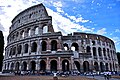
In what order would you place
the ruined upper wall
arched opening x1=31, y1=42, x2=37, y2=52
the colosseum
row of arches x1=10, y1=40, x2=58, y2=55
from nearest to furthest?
the colosseum, row of arches x1=10, y1=40, x2=58, y2=55, arched opening x1=31, y1=42, x2=37, y2=52, the ruined upper wall

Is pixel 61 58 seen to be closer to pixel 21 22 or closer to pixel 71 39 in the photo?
pixel 71 39

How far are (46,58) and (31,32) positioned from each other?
6.79 m

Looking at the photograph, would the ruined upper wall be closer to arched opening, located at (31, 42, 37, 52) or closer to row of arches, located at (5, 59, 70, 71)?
arched opening, located at (31, 42, 37, 52)

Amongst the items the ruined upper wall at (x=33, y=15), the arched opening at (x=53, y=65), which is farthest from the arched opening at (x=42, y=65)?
the ruined upper wall at (x=33, y=15)

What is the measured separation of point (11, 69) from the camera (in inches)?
1132

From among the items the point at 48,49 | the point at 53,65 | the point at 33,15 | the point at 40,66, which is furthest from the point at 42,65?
the point at 33,15

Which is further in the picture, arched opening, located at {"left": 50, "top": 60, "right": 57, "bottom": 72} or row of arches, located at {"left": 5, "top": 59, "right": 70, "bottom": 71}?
arched opening, located at {"left": 50, "top": 60, "right": 57, "bottom": 72}

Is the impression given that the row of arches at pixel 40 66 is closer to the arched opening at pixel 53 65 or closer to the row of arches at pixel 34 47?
the arched opening at pixel 53 65

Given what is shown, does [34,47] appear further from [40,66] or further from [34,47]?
[40,66]

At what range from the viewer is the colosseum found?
23766 millimetres

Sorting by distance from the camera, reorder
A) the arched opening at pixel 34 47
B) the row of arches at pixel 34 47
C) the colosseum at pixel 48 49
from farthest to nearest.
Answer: the arched opening at pixel 34 47 → the row of arches at pixel 34 47 → the colosseum at pixel 48 49

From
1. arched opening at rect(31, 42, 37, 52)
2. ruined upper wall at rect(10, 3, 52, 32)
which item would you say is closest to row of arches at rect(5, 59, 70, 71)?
arched opening at rect(31, 42, 37, 52)

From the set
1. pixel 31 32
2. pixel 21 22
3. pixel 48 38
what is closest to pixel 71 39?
pixel 48 38

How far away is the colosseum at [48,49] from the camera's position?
2377cm
